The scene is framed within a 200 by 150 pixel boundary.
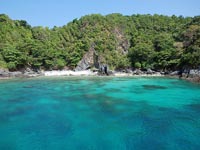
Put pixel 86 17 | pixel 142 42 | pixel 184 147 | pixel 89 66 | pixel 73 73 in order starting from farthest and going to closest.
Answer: pixel 86 17 < pixel 142 42 < pixel 89 66 < pixel 73 73 < pixel 184 147

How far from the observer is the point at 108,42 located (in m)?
62.6

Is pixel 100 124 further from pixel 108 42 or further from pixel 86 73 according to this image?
pixel 108 42

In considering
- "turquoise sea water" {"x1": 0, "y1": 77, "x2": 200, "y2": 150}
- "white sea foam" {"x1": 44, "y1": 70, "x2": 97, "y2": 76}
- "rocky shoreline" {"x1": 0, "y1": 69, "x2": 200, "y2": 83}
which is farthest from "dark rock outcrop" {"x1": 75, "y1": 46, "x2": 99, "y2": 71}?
"turquoise sea water" {"x1": 0, "y1": 77, "x2": 200, "y2": 150}

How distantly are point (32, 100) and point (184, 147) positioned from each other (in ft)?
49.3

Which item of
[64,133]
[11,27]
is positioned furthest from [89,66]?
[64,133]

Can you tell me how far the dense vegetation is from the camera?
48469mm

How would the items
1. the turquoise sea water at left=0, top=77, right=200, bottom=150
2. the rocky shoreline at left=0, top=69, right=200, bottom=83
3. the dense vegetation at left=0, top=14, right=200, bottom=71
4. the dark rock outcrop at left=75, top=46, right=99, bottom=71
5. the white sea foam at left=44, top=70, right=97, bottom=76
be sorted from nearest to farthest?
the turquoise sea water at left=0, top=77, right=200, bottom=150 → the rocky shoreline at left=0, top=69, right=200, bottom=83 → the dense vegetation at left=0, top=14, right=200, bottom=71 → the white sea foam at left=44, top=70, right=97, bottom=76 → the dark rock outcrop at left=75, top=46, right=99, bottom=71

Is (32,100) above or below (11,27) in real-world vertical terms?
below

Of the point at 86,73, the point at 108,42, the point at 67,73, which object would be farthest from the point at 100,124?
the point at 108,42

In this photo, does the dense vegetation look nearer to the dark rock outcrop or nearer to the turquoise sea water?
the dark rock outcrop

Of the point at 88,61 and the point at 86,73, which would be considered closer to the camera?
the point at 86,73

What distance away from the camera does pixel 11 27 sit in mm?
63000

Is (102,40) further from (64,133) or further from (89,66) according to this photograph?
(64,133)

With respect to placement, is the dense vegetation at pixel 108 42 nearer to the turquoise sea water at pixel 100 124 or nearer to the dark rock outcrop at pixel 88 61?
the dark rock outcrop at pixel 88 61
